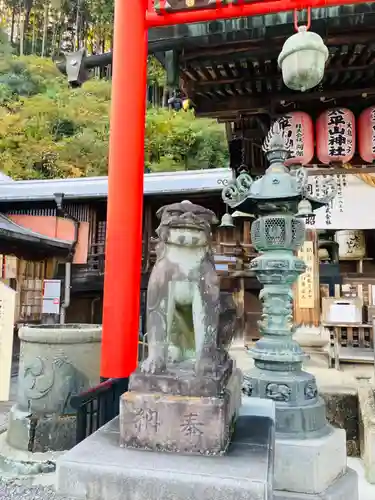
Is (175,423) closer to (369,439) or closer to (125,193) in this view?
(369,439)

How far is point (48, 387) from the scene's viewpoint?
4.66 meters

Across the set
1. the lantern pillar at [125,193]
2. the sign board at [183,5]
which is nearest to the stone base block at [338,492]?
the lantern pillar at [125,193]

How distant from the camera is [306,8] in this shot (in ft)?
13.7

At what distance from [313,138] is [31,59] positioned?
30666 mm

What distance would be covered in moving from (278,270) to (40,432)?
3174mm

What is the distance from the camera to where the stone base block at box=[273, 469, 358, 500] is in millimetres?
3372

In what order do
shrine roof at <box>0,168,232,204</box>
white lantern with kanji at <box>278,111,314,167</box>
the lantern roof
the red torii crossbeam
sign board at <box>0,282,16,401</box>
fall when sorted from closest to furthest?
the lantern roof, the red torii crossbeam, sign board at <box>0,282,16,401</box>, white lantern with kanji at <box>278,111,314,167</box>, shrine roof at <box>0,168,232,204</box>

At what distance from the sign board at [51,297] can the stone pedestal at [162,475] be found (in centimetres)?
892

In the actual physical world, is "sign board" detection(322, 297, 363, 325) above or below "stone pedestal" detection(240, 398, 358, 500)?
above

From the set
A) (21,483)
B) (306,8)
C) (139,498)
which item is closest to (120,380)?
(21,483)

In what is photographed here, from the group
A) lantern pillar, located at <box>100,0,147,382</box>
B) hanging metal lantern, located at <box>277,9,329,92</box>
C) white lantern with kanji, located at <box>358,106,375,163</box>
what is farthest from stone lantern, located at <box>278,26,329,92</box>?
white lantern with kanji, located at <box>358,106,375,163</box>

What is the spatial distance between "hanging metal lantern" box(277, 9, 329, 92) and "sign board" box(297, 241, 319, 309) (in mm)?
6886

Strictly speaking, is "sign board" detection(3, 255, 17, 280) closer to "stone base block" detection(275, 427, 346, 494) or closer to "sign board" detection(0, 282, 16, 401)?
"sign board" detection(0, 282, 16, 401)

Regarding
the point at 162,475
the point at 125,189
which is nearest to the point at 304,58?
the point at 125,189
